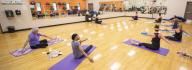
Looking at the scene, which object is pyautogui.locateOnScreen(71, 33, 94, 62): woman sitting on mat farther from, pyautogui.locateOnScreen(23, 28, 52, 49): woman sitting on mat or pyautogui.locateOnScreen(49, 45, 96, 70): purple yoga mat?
pyautogui.locateOnScreen(23, 28, 52, 49): woman sitting on mat

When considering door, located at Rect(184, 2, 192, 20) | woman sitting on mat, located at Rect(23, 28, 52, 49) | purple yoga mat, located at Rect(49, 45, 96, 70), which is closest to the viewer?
purple yoga mat, located at Rect(49, 45, 96, 70)

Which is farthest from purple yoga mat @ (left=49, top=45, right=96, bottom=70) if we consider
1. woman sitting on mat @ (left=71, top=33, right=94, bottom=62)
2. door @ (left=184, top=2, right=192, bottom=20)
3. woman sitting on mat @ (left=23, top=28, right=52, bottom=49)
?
door @ (left=184, top=2, right=192, bottom=20)

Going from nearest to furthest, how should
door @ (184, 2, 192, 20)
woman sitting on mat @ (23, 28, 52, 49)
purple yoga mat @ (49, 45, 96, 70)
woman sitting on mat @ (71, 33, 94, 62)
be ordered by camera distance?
purple yoga mat @ (49, 45, 96, 70) → woman sitting on mat @ (71, 33, 94, 62) → woman sitting on mat @ (23, 28, 52, 49) → door @ (184, 2, 192, 20)

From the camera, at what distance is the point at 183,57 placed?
3.38 meters

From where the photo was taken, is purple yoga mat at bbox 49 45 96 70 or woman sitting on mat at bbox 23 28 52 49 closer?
purple yoga mat at bbox 49 45 96 70

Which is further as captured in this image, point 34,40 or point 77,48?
point 34,40

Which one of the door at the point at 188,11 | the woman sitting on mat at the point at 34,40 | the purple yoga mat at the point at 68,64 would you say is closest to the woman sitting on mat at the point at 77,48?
the purple yoga mat at the point at 68,64

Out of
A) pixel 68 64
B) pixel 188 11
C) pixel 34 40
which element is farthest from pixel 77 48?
pixel 188 11

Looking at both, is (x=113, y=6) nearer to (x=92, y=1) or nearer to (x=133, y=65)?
(x=92, y=1)

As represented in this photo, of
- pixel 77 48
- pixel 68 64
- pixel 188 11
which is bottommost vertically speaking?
pixel 68 64

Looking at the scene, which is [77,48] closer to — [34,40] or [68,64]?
[68,64]

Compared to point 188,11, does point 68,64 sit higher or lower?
lower

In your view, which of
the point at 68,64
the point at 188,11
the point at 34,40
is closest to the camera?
the point at 68,64

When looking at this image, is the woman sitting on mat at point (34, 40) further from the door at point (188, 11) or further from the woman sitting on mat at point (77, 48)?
the door at point (188, 11)
